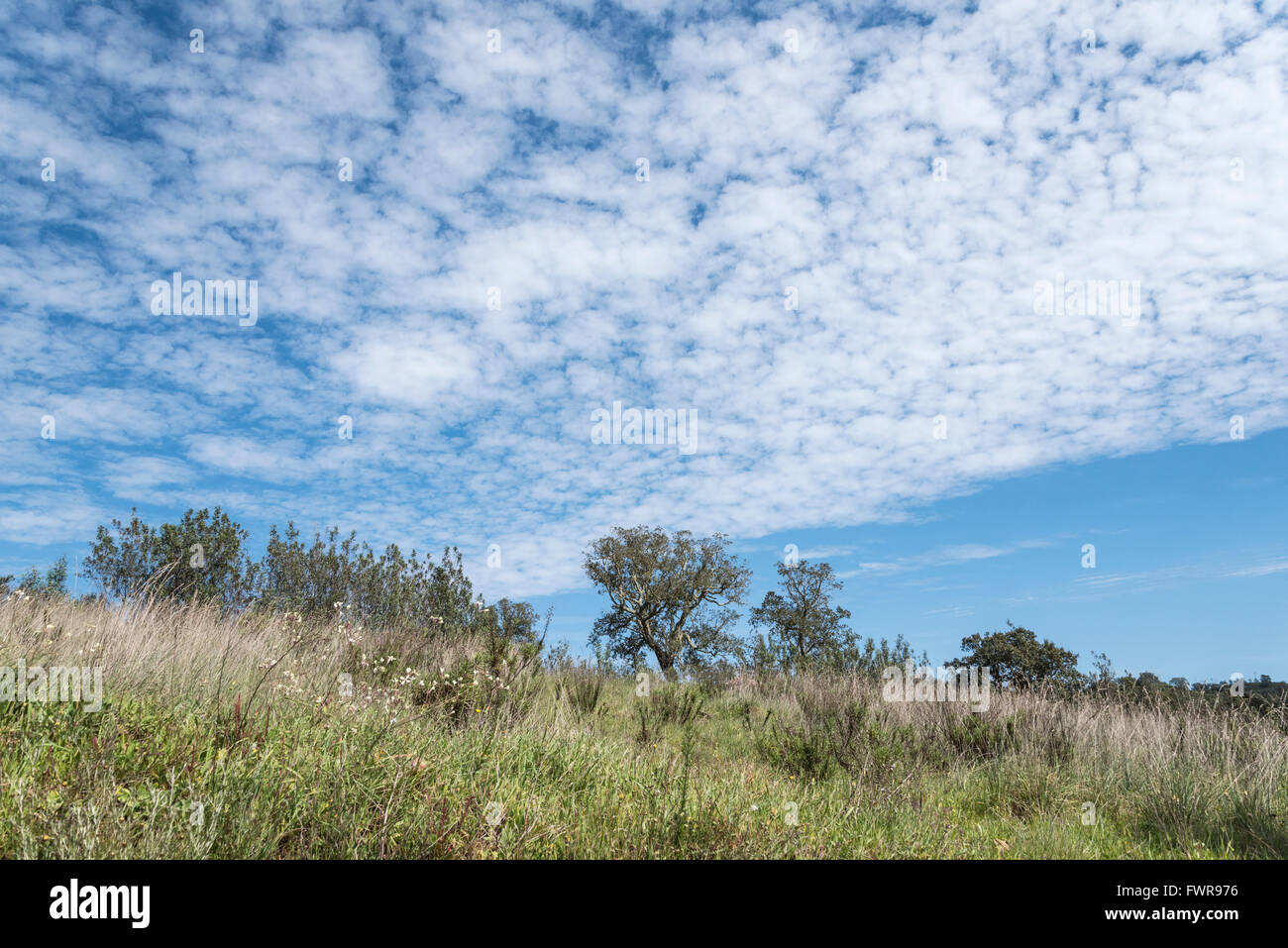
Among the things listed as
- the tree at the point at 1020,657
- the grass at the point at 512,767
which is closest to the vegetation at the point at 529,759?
the grass at the point at 512,767

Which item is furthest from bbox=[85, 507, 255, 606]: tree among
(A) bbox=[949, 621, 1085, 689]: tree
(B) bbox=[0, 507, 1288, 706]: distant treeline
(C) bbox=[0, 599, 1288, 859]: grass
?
(A) bbox=[949, 621, 1085, 689]: tree

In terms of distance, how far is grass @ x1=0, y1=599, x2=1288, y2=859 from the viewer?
3.81m

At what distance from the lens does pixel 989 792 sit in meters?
8.46

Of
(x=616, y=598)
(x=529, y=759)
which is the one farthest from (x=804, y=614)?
(x=529, y=759)
